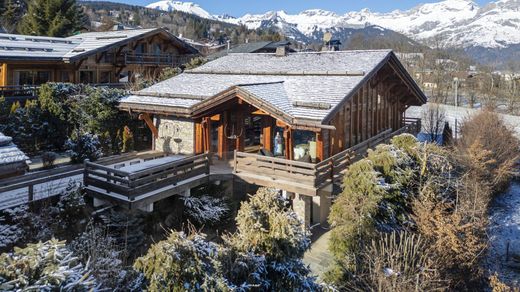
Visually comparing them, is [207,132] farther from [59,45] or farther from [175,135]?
[59,45]

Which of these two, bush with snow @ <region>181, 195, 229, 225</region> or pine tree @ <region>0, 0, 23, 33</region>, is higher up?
pine tree @ <region>0, 0, 23, 33</region>

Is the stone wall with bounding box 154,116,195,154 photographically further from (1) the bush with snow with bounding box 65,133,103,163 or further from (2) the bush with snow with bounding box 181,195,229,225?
(2) the bush with snow with bounding box 181,195,229,225

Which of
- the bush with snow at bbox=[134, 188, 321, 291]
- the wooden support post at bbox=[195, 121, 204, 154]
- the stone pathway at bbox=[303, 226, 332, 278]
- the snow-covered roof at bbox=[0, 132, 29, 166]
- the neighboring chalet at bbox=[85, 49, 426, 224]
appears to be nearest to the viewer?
the bush with snow at bbox=[134, 188, 321, 291]

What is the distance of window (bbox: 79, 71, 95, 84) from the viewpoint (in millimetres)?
29428

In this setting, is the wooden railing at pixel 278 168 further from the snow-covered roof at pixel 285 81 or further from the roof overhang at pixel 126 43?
the roof overhang at pixel 126 43

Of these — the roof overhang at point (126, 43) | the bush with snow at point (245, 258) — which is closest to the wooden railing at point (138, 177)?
the bush with snow at point (245, 258)

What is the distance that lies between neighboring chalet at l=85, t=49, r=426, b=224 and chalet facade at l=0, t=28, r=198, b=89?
34.6 feet

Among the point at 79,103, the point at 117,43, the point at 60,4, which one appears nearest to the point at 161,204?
the point at 79,103

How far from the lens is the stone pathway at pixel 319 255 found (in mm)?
11656

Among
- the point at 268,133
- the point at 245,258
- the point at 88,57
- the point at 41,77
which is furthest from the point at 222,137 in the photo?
the point at 41,77

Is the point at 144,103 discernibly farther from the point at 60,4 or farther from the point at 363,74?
the point at 60,4

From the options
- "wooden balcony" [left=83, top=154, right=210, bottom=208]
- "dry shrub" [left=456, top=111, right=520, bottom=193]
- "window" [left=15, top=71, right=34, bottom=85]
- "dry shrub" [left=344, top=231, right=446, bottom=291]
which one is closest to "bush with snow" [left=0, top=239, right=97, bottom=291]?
"wooden balcony" [left=83, top=154, right=210, bottom=208]

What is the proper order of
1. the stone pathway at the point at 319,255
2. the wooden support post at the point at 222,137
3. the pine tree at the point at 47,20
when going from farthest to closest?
1. the pine tree at the point at 47,20
2. the wooden support post at the point at 222,137
3. the stone pathway at the point at 319,255

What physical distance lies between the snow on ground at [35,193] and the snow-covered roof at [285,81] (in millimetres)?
5511
